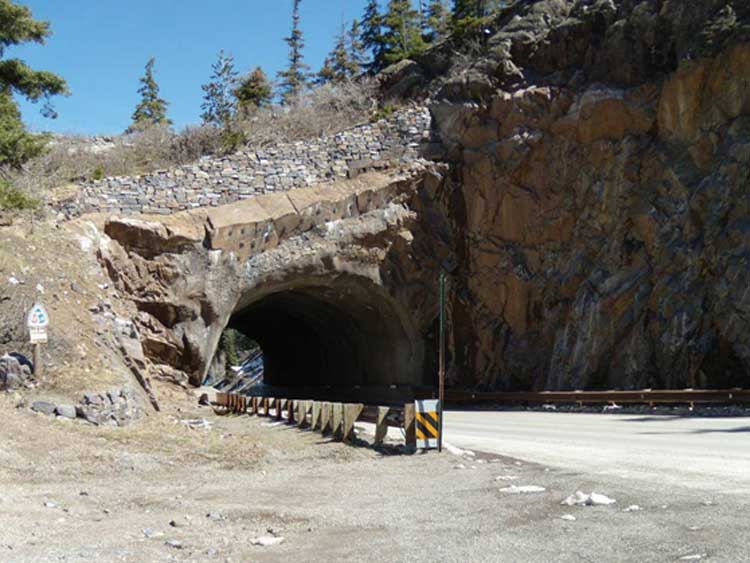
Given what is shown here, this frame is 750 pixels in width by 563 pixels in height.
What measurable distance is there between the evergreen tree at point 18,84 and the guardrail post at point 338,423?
991 cm

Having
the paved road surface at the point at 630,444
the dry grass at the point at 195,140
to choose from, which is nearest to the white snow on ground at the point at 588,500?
the paved road surface at the point at 630,444

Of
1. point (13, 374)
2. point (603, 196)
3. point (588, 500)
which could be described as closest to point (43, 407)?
point (13, 374)

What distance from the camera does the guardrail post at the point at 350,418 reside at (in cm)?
1579

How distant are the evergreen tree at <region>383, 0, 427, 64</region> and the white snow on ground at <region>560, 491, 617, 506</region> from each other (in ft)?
149

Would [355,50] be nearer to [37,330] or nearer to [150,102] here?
[150,102]

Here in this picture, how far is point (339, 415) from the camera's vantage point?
16.4m

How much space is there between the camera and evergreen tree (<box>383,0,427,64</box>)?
175 feet

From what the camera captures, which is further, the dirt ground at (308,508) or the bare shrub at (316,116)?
the bare shrub at (316,116)

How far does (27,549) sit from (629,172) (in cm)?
Answer: 2335

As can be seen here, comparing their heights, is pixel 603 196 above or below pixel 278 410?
above

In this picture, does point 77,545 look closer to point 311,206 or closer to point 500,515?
point 500,515

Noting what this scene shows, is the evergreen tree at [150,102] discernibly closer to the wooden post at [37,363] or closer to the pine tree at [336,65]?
the pine tree at [336,65]

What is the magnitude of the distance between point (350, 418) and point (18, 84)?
40.6ft

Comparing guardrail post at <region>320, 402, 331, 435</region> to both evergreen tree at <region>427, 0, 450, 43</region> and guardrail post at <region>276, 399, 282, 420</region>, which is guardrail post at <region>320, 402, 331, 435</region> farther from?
evergreen tree at <region>427, 0, 450, 43</region>
